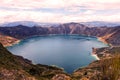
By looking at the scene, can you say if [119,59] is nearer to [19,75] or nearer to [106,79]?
[106,79]

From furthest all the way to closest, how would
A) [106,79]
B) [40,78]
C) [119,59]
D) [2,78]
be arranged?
1. [40,78]
2. [2,78]
3. [106,79]
4. [119,59]

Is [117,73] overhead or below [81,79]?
overhead

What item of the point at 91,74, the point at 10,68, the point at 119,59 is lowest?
the point at 91,74

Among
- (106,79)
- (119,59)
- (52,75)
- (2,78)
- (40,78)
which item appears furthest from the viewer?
(52,75)

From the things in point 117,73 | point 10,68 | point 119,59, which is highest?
point 119,59

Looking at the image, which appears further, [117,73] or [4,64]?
[4,64]

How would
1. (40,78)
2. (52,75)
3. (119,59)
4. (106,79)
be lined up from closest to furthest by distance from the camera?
(119,59)
(106,79)
(40,78)
(52,75)

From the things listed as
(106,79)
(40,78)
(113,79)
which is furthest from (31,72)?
(113,79)

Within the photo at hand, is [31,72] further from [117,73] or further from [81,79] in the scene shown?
[117,73]

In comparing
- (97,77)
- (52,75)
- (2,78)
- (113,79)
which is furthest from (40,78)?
(113,79)
